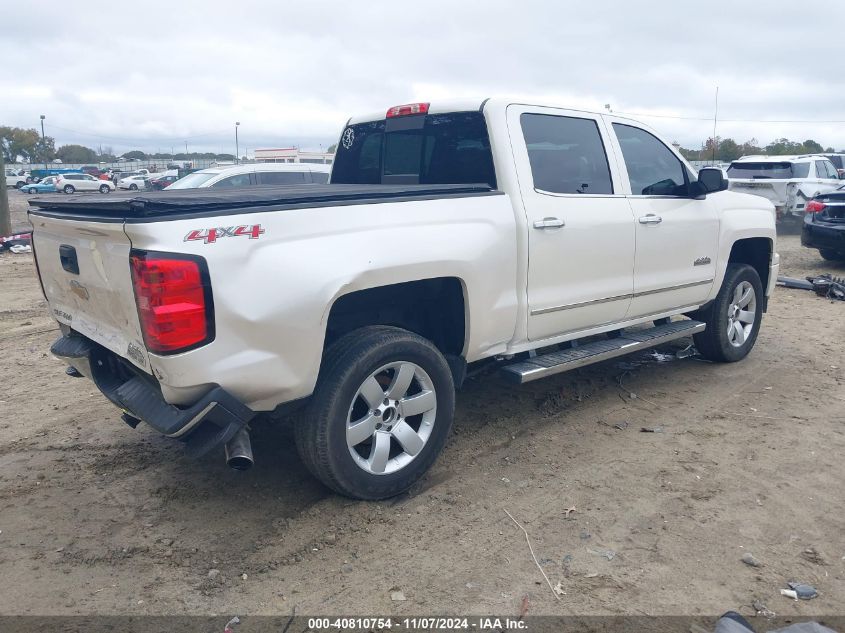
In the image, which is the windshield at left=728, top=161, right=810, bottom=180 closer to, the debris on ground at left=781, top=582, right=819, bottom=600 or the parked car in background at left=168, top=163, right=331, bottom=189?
the parked car in background at left=168, top=163, right=331, bottom=189

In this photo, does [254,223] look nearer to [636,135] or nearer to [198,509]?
[198,509]

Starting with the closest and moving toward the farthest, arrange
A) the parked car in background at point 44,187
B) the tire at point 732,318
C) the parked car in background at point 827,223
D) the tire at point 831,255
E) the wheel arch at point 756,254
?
1. the tire at point 732,318
2. the wheel arch at point 756,254
3. the parked car in background at point 827,223
4. the tire at point 831,255
5. the parked car in background at point 44,187

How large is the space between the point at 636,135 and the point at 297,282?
10.5 ft

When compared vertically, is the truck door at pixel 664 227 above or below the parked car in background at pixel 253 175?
Result: below

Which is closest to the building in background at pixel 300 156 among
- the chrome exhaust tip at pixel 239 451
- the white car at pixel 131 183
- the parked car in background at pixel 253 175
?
the parked car in background at pixel 253 175

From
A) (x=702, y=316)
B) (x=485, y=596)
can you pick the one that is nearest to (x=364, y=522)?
Result: (x=485, y=596)

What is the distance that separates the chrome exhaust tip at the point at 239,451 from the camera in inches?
127

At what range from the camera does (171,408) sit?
10.4ft

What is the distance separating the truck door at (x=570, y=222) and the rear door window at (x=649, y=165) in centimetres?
24

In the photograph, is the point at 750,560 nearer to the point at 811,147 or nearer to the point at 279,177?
the point at 279,177

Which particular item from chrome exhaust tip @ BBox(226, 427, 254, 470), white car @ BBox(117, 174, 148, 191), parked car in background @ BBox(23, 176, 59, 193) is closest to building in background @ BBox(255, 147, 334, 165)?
chrome exhaust tip @ BBox(226, 427, 254, 470)

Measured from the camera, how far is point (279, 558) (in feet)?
10.7

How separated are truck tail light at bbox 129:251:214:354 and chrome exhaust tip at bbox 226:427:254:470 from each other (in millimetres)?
531

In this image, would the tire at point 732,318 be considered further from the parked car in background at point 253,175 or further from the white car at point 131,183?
the white car at point 131,183
